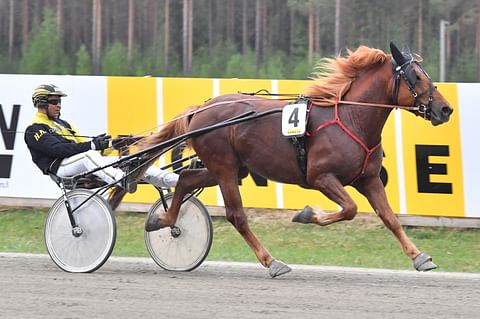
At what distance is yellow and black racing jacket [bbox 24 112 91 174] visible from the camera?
781 centimetres

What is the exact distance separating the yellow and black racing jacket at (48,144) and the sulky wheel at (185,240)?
3.19ft

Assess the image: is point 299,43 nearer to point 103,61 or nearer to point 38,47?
point 103,61

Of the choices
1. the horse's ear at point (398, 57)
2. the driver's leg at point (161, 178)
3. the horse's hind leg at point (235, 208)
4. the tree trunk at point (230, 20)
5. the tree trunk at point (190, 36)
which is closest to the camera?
the horse's ear at point (398, 57)

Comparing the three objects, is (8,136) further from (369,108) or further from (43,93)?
(369,108)

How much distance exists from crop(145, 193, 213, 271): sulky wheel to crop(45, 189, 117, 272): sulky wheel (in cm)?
52

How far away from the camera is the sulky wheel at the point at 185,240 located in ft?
26.2

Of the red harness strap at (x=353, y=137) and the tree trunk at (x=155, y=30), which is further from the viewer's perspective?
the tree trunk at (x=155, y=30)

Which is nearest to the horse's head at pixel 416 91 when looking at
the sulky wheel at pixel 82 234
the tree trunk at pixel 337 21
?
the sulky wheel at pixel 82 234

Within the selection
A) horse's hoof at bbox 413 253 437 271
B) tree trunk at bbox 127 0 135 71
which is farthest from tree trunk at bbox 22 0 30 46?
horse's hoof at bbox 413 253 437 271

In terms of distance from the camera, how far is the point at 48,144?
780 centimetres

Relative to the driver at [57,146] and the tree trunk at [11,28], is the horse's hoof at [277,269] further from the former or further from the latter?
the tree trunk at [11,28]

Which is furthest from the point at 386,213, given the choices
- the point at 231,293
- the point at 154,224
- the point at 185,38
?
the point at 185,38

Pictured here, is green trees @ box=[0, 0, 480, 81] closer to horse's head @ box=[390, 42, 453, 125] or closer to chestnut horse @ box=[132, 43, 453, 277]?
chestnut horse @ box=[132, 43, 453, 277]

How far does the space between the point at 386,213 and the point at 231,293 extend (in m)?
1.41
